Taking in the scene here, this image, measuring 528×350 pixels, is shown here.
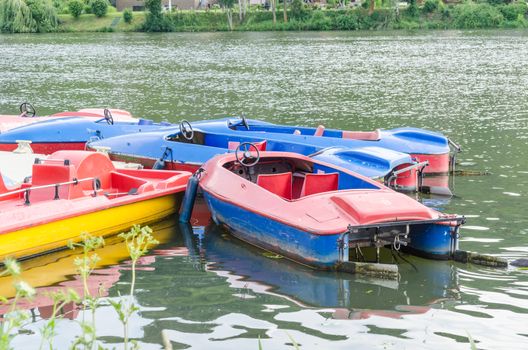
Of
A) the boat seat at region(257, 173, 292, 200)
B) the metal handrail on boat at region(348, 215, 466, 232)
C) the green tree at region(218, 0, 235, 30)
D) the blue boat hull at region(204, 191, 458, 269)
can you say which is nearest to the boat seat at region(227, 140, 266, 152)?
the boat seat at region(257, 173, 292, 200)

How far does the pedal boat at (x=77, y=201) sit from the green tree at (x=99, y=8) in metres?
90.0

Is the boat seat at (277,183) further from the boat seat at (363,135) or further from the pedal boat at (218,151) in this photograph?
the boat seat at (363,135)

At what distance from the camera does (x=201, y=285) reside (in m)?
11.5

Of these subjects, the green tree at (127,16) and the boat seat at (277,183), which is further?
the green tree at (127,16)

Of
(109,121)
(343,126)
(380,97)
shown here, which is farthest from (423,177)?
(380,97)

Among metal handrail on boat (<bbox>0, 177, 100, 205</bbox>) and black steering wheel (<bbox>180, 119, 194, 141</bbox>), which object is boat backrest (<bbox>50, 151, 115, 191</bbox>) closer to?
metal handrail on boat (<bbox>0, 177, 100, 205</bbox>)

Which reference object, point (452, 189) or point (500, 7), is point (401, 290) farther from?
point (500, 7)

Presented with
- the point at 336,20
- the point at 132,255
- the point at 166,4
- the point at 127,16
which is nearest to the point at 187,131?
the point at 132,255

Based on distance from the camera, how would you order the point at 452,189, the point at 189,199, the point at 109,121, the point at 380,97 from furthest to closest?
1. the point at 380,97
2. the point at 109,121
3. the point at 452,189
4. the point at 189,199

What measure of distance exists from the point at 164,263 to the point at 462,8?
86.0 meters

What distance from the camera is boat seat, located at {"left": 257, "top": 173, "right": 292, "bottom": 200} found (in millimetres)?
13719

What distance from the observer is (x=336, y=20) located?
317ft

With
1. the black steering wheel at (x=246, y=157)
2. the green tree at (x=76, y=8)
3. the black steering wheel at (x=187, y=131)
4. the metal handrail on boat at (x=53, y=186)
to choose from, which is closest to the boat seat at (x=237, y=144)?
the black steering wheel at (x=187, y=131)

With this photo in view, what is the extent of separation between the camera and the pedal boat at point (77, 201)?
12406mm
